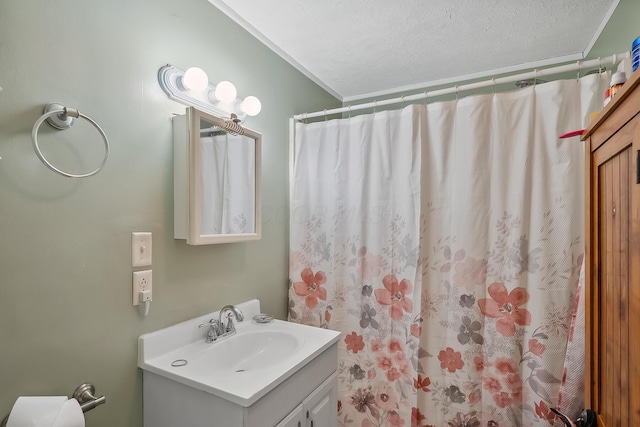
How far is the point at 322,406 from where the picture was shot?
→ 1336mm

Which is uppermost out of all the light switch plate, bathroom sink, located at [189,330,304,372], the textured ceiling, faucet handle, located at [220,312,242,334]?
the textured ceiling

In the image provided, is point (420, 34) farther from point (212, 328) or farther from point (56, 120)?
point (212, 328)

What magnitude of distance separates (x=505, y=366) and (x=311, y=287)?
1.06m

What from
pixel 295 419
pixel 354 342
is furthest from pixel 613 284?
pixel 354 342

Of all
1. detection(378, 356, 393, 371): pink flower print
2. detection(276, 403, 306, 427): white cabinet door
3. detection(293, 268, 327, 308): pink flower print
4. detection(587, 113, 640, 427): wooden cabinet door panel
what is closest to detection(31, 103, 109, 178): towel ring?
detection(276, 403, 306, 427): white cabinet door

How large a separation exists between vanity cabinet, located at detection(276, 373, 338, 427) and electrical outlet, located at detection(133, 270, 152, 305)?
67 cm

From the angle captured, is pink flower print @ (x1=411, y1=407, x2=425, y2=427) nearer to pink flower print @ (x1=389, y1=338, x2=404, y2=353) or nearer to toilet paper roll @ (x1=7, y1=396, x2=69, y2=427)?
pink flower print @ (x1=389, y1=338, x2=404, y2=353)

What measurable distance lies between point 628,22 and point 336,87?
1.59 metres

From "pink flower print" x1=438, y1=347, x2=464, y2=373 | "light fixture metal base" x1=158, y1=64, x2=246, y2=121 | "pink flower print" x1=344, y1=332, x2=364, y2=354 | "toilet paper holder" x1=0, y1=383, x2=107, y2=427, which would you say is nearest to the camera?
"toilet paper holder" x1=0, y1=383, x2=107, y2=427

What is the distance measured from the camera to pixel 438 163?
63.3 inches

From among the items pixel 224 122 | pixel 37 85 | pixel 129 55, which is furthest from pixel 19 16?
pixel 224 122

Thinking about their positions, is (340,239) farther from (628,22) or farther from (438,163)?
(628,22)

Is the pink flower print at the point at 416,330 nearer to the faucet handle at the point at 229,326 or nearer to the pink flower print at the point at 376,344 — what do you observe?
the pink flower print at the point at 376,344

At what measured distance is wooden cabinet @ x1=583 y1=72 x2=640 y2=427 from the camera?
65 cm
